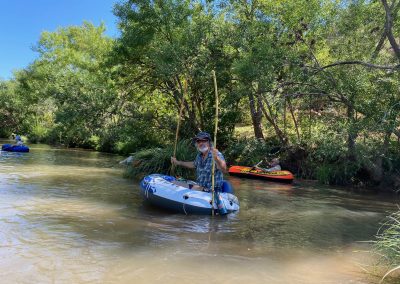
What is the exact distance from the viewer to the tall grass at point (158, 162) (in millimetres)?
13031

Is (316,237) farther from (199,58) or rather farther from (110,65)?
(110,65)

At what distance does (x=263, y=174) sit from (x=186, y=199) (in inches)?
291

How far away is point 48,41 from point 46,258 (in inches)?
1651

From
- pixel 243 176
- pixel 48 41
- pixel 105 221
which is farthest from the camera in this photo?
pixel 48 41

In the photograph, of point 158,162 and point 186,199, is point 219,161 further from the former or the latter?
point 158,162

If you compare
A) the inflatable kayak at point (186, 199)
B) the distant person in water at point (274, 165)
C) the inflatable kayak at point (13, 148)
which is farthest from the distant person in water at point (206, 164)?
the inflatable kayak at point (13, 148)

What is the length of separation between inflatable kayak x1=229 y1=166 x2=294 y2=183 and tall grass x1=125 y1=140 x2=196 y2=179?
2452 mm

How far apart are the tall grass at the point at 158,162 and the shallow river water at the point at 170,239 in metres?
2.27

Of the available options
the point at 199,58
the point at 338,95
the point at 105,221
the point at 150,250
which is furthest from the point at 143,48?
the point at 150,250

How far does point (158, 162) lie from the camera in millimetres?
13250

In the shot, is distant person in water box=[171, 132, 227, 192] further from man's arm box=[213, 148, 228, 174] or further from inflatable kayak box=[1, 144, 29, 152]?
inflatable kayak box=[1, 144, 29, 152]

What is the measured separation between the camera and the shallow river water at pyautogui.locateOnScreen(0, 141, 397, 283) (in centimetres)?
500

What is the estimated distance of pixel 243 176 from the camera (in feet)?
51.6

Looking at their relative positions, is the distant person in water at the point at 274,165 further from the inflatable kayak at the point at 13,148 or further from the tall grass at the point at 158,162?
the inflatable kayak at the point at 13,148
